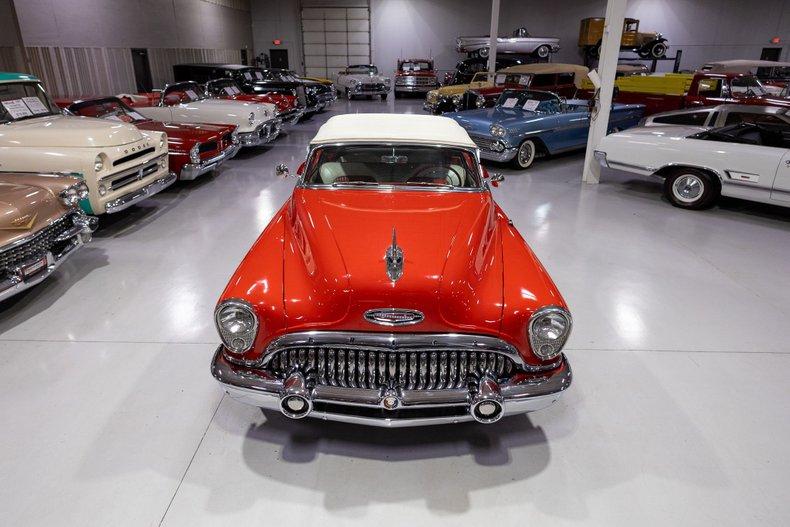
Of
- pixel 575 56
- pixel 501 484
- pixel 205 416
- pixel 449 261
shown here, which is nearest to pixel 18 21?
pixel 205 416

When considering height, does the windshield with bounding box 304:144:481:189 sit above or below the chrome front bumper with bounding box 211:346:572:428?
above

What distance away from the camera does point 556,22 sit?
23500mm

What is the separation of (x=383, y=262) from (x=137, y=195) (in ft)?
14.3

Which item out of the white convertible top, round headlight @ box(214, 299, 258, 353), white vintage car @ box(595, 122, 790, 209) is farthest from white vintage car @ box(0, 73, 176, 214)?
white vintage car @ box(595, 122, 790, 209)

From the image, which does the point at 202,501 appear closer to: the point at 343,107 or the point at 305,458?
the point at 305,458

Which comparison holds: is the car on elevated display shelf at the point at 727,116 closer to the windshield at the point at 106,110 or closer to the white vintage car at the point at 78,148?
the white vintage car at the point at 78,148

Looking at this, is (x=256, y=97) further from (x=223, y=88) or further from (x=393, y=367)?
(x=393, y=367)

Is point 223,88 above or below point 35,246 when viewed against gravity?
above

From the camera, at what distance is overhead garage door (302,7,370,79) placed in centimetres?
2361

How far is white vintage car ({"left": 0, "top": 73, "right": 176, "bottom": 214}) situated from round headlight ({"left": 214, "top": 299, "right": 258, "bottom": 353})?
12.1ft

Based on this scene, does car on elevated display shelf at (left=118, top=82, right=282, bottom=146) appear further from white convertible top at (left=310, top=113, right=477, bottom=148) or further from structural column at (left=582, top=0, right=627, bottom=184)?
structural column at (left=582, top=0, right=627, bottom=184)

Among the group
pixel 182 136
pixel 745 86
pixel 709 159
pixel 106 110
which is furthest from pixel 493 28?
pixel 106 110

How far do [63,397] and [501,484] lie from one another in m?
2.50

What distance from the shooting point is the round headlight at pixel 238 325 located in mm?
2197
